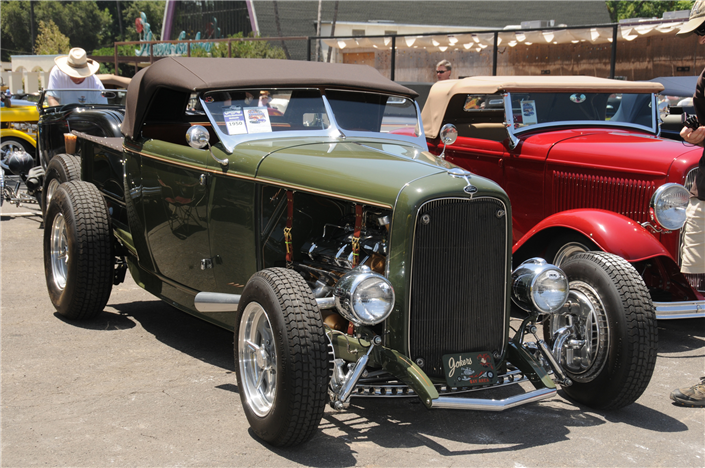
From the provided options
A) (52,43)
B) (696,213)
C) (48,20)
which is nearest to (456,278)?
(696,213)

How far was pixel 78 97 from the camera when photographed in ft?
32.8

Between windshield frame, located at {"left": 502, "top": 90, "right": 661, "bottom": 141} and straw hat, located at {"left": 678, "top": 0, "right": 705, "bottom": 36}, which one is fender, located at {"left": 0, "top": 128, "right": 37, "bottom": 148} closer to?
windshield frame, located at {"left": 502, "top": 90, "right": 661, "bottom": 141}

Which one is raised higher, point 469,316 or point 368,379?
point 469,316

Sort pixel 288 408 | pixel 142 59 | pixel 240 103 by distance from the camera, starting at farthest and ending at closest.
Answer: pixel 142 59 → pixel 240 103 → pixel 288 408

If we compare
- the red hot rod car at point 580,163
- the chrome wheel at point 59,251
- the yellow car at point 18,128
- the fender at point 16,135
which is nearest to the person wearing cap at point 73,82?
the yellow car at point 18,128

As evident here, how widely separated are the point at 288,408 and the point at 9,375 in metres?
2.12

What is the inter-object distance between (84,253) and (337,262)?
225 centimetres

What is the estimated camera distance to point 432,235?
340cm

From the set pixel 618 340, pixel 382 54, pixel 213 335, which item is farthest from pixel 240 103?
pixel 382 54

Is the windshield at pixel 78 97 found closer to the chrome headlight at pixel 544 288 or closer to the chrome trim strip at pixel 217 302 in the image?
the chrome trim strip at pixel 217 302

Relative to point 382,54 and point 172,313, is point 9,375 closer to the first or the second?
point 172,313

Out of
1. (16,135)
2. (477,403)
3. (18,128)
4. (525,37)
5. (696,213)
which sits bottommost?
(477,403)

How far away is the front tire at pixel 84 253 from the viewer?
5160mm

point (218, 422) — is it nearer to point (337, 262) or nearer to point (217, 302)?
point (217, 302)
